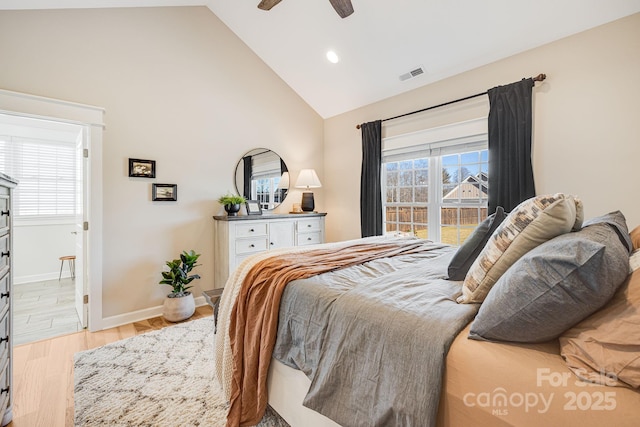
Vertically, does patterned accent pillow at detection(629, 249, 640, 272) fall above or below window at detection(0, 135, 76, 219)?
below

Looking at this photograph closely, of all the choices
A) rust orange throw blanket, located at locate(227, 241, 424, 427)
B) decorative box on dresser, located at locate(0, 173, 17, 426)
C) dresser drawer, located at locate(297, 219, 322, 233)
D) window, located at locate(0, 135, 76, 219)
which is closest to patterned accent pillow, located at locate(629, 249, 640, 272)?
rust orange throw blanket, located at locate(227, 241, 424, 427)

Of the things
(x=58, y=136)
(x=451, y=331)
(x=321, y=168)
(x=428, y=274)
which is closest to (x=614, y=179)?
(x=428, y=274)

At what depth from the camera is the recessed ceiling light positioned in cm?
352

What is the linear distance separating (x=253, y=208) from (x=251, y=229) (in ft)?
1.34

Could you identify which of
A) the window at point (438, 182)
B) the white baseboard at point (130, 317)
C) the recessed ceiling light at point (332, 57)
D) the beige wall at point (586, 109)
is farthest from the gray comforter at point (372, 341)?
the recessed ceiling light at point (332, 57)

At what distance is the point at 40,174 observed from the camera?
446 cm

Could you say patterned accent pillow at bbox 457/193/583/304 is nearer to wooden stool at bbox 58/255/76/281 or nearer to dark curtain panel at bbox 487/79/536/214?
dark curtain panel at bbox 487/79/536/214

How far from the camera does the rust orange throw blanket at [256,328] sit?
1.42 meters

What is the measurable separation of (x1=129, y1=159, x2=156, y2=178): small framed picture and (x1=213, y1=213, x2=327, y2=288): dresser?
2.75 feet

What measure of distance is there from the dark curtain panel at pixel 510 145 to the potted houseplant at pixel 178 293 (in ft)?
10.3

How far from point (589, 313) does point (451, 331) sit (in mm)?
351

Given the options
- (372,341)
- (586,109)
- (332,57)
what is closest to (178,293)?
(372,341)

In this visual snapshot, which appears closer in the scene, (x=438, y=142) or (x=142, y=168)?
(x=142, y=168)

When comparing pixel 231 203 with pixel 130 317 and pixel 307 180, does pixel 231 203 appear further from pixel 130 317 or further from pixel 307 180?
pixel 130 317
